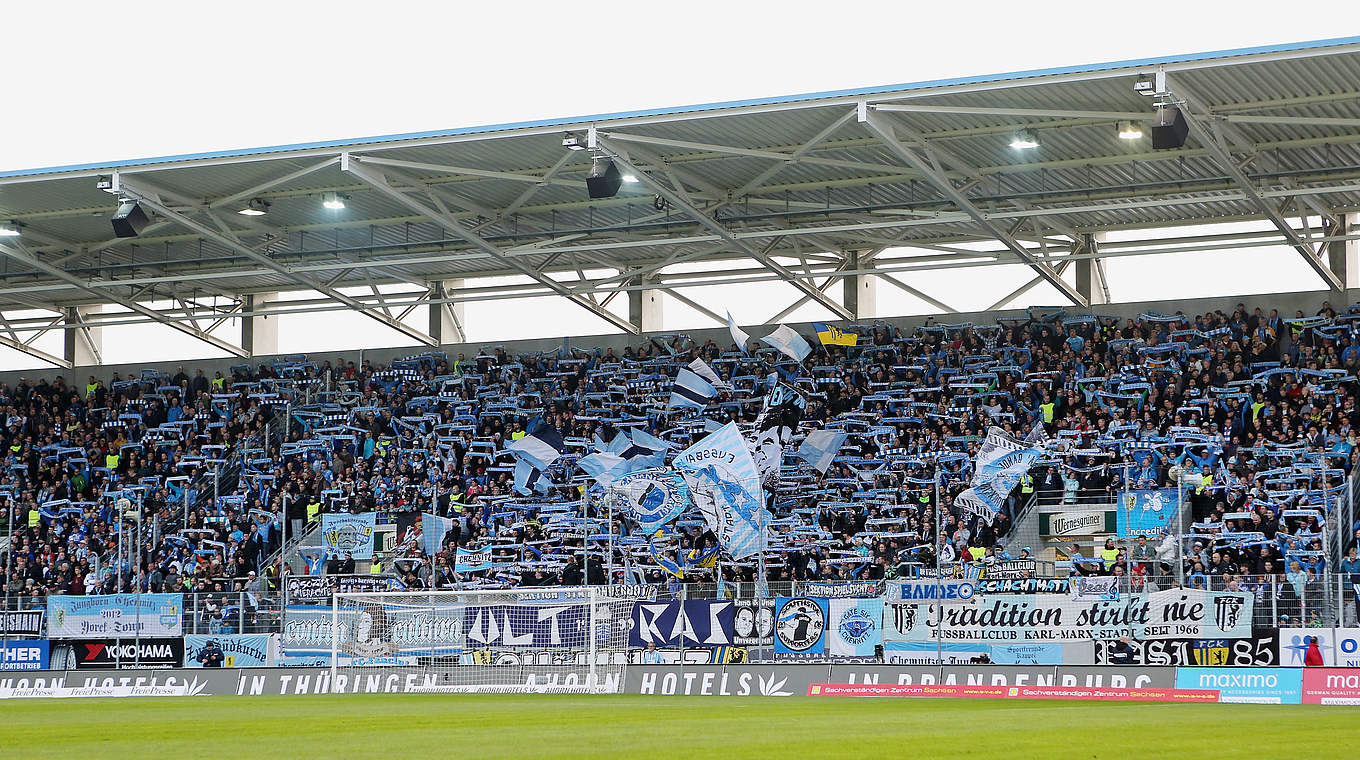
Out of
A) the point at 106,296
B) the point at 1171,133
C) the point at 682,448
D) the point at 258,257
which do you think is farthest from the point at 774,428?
the point at 106,296

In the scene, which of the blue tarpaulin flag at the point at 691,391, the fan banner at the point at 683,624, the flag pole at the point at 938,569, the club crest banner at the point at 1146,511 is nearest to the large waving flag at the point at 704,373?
the blue tarpaulin flag at the point at 691,391

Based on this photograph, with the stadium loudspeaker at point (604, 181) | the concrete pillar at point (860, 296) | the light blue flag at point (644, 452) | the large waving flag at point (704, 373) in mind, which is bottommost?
the light blue flag at point (644, 452)

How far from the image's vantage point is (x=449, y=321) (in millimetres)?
41219

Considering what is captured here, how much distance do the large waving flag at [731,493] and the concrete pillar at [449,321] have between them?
541 inches

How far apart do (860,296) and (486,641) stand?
15.5 metres

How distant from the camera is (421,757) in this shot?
11141 mm

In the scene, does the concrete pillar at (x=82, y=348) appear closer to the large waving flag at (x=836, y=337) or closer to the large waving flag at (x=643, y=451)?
the large waving flag at (x=643, y=451)

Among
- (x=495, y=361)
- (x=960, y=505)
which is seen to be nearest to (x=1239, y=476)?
(x=960, y=505)

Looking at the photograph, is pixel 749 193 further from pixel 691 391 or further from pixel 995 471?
pixel 995 471

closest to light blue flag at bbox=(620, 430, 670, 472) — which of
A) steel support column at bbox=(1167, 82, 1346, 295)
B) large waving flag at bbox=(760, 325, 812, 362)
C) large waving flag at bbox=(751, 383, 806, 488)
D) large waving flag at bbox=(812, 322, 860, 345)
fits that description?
large waving flag at bbox=(751, 383, 806, 488)

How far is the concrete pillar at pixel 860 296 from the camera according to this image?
37.6 meters

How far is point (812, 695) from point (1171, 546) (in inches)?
279

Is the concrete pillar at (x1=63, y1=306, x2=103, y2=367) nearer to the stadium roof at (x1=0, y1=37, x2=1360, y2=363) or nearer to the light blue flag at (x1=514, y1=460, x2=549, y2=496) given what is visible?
the stadium roof at (x1=0, y1=37, x2=1360, y2=363)

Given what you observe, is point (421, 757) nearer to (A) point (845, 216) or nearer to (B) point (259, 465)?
(A) point (845, 216)
